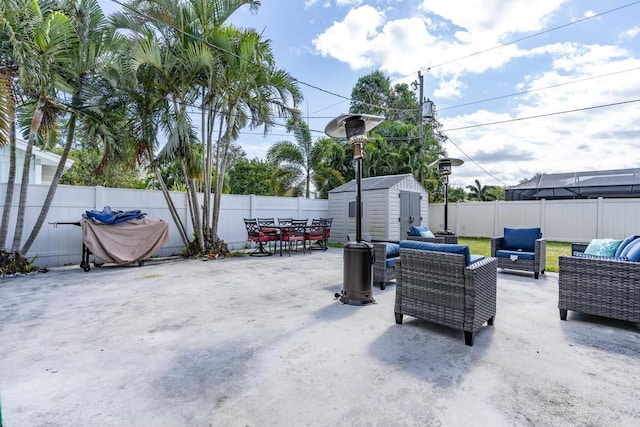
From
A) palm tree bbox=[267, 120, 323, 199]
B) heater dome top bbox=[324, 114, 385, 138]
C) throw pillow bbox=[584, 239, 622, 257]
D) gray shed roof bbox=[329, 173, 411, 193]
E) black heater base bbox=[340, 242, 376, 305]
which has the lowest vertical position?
black heater base bbox=[340, 242, 376, 305]

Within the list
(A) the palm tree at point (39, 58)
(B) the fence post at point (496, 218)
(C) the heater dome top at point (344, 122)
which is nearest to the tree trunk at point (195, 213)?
(A) the palm tree at point (39, 58)

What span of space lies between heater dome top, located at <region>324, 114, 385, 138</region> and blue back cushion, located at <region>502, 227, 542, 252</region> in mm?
3585

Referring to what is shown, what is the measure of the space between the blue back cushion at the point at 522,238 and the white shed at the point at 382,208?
12.4ft

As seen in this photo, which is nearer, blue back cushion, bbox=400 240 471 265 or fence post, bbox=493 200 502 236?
blue back cushion, bbox=400 240 471 265

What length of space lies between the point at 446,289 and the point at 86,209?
7188 millimetres

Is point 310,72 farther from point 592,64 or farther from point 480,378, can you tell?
point 480,378

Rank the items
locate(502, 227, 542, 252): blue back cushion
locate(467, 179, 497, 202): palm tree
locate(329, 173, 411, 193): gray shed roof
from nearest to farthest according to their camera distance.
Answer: locate(502, 227, 542, 252): blue back cushion, locate(329, 173, 411, 193): gray shed roof, locate(467, 179, 497, 202): palm tree

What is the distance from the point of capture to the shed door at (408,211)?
385 inches

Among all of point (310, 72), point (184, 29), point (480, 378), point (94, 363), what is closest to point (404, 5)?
point (310, 72)

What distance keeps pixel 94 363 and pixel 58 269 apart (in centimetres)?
502

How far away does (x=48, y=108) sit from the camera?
5.62 meters

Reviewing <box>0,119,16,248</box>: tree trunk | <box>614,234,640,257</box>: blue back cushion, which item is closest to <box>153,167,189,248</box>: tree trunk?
<box>0,119,16,248</box>: tree trunk

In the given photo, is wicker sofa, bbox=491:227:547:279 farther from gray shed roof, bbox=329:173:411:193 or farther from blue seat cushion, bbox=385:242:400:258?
gray shed roof, bbox=329:173:411:193

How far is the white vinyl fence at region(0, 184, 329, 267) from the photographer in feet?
19.9
